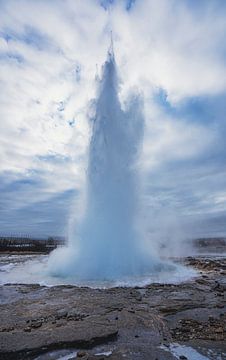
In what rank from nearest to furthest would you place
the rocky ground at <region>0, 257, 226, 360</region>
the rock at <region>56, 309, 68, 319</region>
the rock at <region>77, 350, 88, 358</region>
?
the rock at <region>77, 350, 88, 358</region> → the rocky ground at <region>0, 257, 226, 360</region> → the rock at <region>56, 309, 68, 319</region>

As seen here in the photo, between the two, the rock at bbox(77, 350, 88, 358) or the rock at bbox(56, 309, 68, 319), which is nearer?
the rock at bbox(77, 350, 88, 358)

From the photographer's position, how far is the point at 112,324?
24.7 feet

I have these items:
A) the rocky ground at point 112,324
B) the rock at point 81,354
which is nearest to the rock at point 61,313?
the rocky ground at point 112,324

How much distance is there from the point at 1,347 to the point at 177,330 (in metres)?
3.93

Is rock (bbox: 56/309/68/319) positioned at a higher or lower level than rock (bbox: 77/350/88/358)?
higher

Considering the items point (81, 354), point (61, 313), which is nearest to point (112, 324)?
point (61, 313)

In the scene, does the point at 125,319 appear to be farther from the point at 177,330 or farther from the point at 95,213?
the point at 95,213

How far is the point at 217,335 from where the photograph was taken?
6.61 m

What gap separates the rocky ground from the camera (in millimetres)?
5738

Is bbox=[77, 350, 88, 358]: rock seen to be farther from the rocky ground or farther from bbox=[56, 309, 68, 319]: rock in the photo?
bbox=[56, 309, 68, 319]: rock

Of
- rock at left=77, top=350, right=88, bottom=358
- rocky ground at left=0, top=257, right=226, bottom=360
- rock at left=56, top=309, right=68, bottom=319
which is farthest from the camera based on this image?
rock at left=56, top=309, right=68, bottom=319

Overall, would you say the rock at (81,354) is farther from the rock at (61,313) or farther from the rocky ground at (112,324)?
the rock at (61,313)

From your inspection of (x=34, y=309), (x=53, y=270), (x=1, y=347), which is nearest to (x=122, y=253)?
(x=53, y=270)

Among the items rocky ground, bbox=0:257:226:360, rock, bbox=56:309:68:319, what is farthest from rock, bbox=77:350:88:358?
rock, bbox=56:309:68:319
